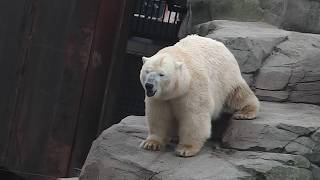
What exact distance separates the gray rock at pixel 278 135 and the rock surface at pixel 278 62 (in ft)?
2.48

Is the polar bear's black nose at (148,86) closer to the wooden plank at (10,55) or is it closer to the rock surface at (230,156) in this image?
the rock surface at (230,156)

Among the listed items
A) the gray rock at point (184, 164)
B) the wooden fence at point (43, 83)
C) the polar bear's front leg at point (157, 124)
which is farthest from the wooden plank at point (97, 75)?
the polar bear's front leg at point (157, 124)

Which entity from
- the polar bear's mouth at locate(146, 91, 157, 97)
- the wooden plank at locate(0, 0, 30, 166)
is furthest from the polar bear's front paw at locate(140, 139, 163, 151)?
the wooden plank at locate(0, 0, 30, 166)

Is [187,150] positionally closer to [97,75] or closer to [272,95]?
[272,95]

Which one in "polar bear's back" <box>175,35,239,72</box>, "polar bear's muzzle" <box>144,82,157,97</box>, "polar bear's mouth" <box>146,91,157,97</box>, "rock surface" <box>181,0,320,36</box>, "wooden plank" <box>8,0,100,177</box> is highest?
"rock surface" <box>181,0,320,36</box>

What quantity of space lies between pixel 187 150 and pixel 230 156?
33 centimetres

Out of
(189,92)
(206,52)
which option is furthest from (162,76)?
(206,52)

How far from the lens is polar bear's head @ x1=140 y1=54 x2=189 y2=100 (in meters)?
4.32

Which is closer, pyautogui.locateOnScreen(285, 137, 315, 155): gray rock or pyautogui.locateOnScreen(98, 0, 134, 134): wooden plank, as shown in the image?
pyautogui.locateOnScreen(285, 137, 315, 155): gray rock

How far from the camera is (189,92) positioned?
4633mm

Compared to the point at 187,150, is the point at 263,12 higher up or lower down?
higher up

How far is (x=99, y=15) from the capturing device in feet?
23.6

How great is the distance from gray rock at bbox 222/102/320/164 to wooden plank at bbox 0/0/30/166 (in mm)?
2928

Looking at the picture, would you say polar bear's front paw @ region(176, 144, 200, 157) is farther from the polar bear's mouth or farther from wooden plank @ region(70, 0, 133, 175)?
wooden plank @ region(70, 0, 133, 175)
